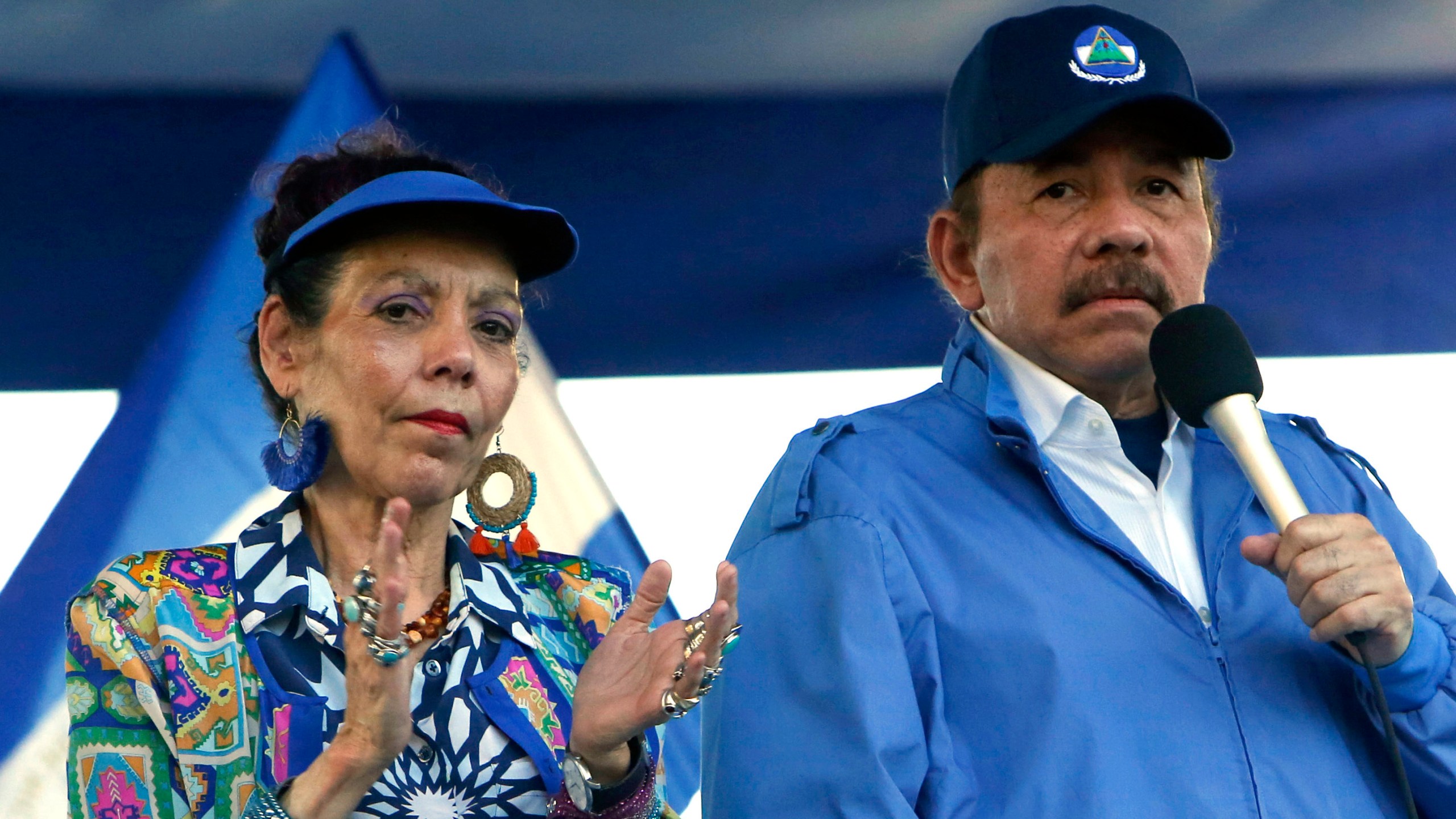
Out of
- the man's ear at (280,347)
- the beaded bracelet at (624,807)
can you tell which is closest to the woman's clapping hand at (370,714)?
the beaded bracelet at (624,807)

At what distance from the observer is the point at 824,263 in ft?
12.0

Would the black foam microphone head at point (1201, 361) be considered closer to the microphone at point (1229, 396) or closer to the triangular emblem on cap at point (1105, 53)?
the microphone at point (1229, 396)

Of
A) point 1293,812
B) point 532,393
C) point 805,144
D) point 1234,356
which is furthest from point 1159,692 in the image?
point 805,144

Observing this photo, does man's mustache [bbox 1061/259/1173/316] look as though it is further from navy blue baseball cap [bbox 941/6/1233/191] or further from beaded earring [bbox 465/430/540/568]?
beaded earring [bbox 465/430/540/568]

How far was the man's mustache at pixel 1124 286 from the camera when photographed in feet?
7.81

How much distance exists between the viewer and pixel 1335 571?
194cm

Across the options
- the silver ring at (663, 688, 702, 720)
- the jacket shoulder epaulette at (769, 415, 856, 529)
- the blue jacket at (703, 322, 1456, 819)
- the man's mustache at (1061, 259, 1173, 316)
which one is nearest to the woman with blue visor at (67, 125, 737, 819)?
the silver ring at (663, 688, 702, 720)

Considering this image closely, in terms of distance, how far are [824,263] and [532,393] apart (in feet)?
2.37

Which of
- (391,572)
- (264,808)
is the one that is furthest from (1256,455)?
(264,808)

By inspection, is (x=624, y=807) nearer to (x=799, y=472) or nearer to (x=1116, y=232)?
(x=799, y=472)

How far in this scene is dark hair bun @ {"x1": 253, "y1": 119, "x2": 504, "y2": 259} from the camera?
2.40 meters

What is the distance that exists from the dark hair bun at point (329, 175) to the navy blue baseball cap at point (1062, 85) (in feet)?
2.44

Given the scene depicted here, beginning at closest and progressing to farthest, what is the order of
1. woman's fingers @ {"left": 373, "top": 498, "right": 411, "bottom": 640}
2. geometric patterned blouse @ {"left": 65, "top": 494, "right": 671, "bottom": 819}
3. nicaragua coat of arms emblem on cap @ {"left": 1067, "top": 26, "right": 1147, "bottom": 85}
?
1. woman's fingers @ {"left": 373, "top": 498, "right": 411, "bottom": 640}
2. geometric patterned blouse @ {"left": 65, "top": 494, "right": 671, "bottom": 819}
3. nicaragua coat of arms emblem on cap @ {"left": 1067, "top": 26, "right": 1147, "bottom": 85}

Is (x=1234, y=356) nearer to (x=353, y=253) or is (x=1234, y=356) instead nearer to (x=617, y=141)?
(x=353, y=253)
